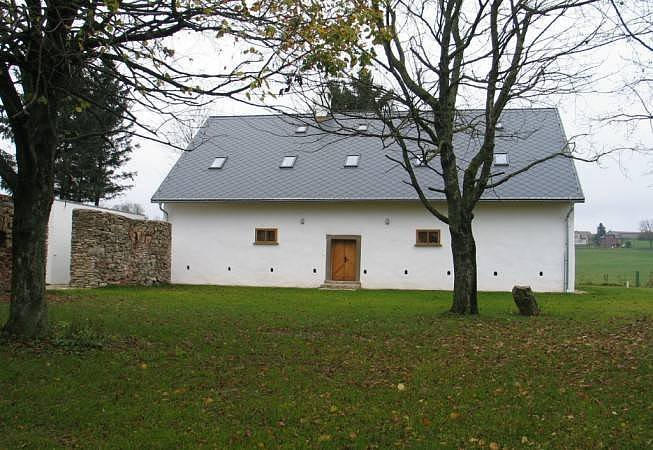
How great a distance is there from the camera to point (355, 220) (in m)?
23.1

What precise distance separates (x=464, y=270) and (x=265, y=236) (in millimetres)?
12431

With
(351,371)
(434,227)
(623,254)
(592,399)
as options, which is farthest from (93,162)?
(623,254)

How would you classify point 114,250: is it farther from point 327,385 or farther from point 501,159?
point 327,385

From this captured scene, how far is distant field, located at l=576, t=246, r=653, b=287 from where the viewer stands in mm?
30595

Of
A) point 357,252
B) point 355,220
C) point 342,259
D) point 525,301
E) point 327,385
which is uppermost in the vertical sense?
point 355,220

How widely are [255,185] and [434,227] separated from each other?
23.4 ft

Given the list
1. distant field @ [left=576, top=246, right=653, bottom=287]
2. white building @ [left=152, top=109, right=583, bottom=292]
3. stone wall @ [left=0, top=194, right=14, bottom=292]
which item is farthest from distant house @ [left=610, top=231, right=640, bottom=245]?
stone wall @ [left=0, top=194, right=14, bottom=292]

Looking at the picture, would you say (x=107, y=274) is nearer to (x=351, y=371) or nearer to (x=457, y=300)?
(x=457, y=300)

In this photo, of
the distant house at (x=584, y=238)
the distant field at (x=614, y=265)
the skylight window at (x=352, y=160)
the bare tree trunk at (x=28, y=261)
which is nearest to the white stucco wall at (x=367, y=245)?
the skylight window at (x=352, y=160)

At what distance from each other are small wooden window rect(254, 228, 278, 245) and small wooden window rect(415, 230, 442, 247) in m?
5.48

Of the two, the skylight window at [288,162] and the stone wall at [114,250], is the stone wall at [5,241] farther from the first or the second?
the skylight window at [288,162]

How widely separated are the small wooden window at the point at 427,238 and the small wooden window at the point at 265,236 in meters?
5.48

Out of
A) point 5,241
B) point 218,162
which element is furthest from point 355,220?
point 5,241

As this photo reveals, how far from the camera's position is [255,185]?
24047 mm
